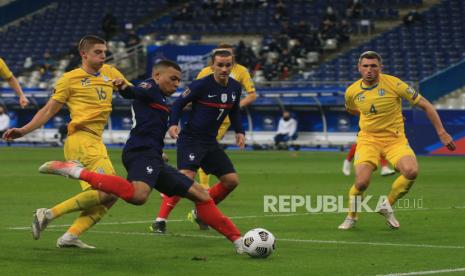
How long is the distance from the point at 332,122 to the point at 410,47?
5.99 m

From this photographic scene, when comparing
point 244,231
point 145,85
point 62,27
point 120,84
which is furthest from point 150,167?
point 62,27

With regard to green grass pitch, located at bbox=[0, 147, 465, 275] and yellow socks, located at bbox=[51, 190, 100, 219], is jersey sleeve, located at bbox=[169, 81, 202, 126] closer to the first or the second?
green grass pitch, located at bbox=[0, 147, 465, 275]

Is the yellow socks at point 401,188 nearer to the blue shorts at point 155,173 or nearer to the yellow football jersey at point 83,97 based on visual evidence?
the blue shorts at point 155,173

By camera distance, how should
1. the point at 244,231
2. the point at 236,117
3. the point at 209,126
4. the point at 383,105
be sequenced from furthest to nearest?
1. the point at 383,105
2. the point at 236,117
3. the point at 209,126
4. the point at 244,231

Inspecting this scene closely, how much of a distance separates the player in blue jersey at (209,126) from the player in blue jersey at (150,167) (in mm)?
2300

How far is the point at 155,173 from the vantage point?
11.6 metres

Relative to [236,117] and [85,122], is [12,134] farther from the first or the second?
[236,117]

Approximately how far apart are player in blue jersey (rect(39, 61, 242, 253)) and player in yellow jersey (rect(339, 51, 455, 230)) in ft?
11.3

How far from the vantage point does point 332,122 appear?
44500 millimetres

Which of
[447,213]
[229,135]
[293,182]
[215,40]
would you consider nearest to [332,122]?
[229,135]

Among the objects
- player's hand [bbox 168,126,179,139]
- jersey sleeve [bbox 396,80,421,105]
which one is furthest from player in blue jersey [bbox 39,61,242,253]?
jersey sleeve [bbox 396,80,421,105]

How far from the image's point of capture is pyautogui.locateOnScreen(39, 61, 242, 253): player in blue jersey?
444 inches

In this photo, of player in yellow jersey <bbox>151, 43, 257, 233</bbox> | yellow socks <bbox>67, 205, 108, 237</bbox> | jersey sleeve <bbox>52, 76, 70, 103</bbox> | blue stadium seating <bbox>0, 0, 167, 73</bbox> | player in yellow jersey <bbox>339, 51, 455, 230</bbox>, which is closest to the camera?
yellow socks <bbox>67, 205, 108, 237</bbox>

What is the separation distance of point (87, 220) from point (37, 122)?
46.2 inches
